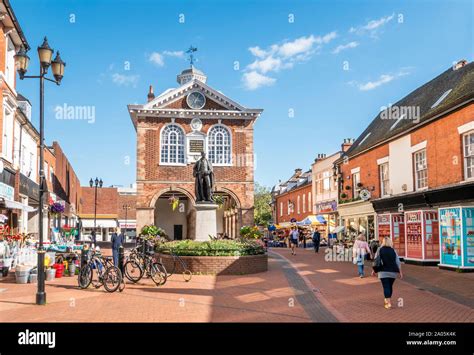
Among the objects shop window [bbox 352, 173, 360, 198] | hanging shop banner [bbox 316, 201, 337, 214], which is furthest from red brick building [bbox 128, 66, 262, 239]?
shop window [bbox 352, 173, 360, 198]

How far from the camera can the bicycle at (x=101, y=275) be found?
12.5 m

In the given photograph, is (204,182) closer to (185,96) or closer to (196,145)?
(196,145)

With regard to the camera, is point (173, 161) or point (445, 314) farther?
point (173, 161)

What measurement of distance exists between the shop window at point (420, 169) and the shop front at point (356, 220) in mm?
5275

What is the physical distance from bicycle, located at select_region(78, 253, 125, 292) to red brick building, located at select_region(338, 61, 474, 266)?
11672mm

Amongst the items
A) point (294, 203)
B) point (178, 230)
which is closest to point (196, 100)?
point (178, 230)

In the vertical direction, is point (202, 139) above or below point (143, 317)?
above

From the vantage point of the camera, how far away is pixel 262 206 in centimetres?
7725

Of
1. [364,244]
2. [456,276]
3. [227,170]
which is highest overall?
[227,170]

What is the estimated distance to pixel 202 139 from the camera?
34.1 m

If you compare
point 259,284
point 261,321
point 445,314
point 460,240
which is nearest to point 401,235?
point 460,240
